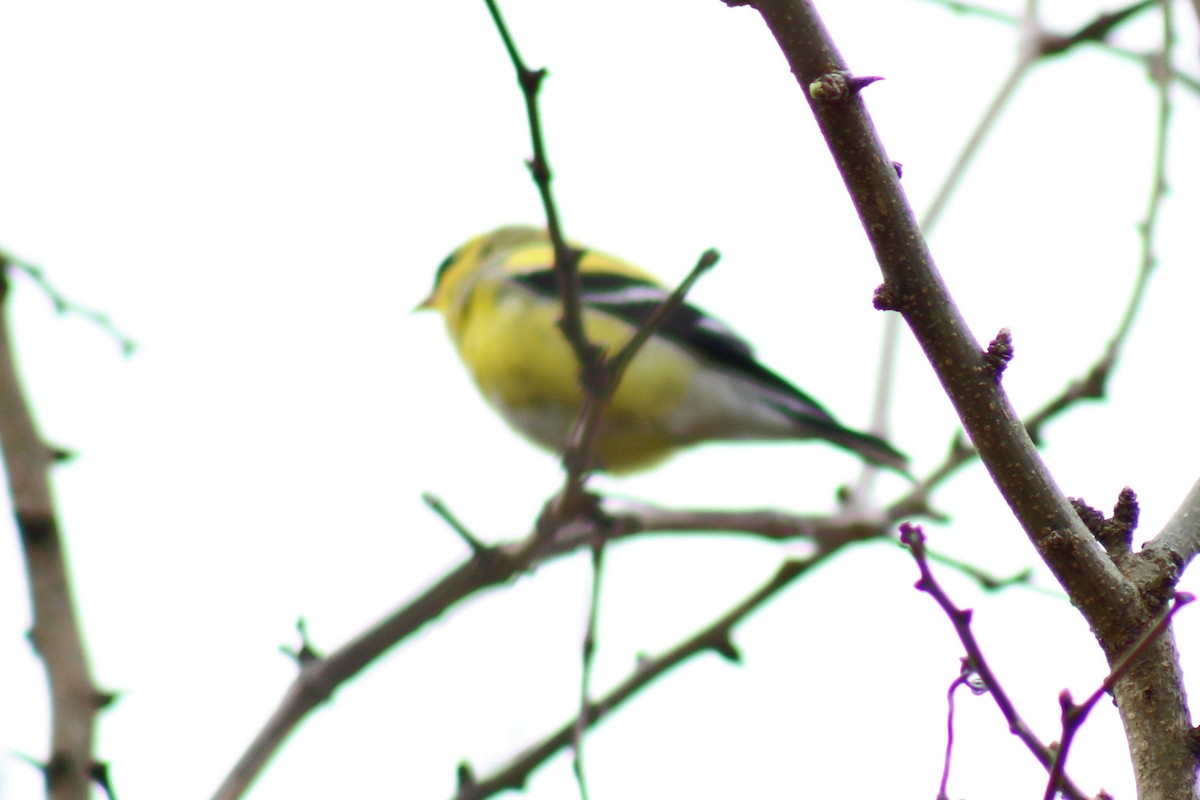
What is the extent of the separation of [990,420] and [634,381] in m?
4.22

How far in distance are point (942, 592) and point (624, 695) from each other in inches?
62.8

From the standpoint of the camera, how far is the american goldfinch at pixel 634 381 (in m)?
5.51

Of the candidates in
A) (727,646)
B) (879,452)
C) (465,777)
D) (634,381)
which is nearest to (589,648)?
(465,777)

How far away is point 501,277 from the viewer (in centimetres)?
621

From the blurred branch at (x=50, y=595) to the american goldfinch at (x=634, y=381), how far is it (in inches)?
127

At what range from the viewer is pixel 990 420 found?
1.34 meters

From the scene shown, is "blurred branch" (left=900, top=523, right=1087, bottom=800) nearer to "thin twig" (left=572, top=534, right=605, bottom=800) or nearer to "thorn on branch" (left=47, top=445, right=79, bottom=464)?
"thin twig" (left=572, top=534, right=605, bottom=800)

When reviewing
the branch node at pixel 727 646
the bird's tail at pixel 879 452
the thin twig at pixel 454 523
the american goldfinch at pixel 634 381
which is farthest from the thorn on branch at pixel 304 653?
the american goldfinch at pixel 634 381

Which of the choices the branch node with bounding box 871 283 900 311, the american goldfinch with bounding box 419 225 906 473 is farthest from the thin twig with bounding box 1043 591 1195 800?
the american goldfinch with bounding box 419 225 906 473

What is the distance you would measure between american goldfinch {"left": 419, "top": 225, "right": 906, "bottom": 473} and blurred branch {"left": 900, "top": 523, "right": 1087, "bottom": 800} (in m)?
3.97

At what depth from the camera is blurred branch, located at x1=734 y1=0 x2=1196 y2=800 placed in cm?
128

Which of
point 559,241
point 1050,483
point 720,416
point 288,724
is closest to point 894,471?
point 720,416

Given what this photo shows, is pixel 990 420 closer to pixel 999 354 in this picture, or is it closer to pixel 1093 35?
pixel 999 354

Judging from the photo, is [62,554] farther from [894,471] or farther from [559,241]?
[894,471]
